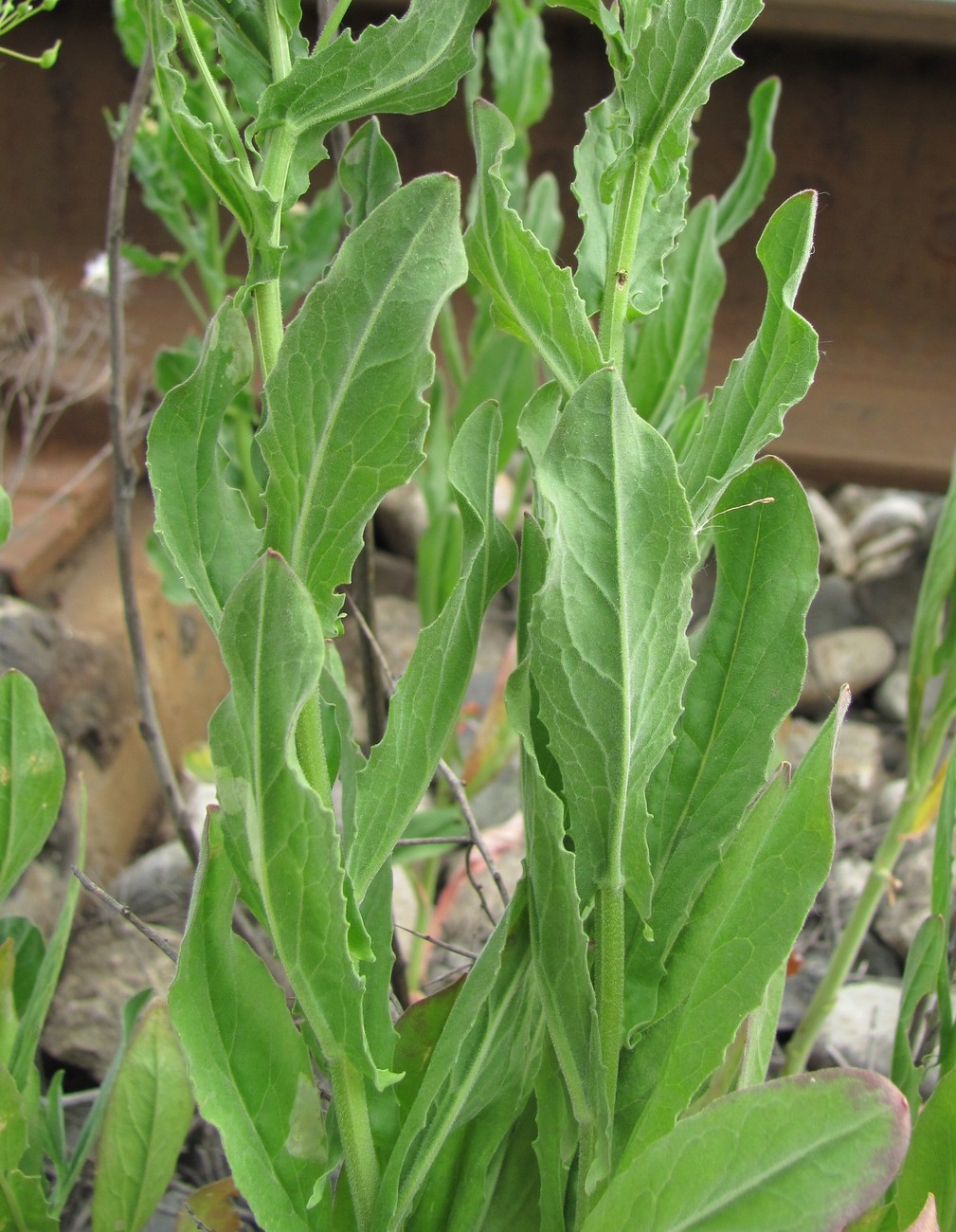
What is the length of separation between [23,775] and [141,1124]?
201 mm

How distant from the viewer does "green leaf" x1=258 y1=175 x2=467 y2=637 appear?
0.43 metres

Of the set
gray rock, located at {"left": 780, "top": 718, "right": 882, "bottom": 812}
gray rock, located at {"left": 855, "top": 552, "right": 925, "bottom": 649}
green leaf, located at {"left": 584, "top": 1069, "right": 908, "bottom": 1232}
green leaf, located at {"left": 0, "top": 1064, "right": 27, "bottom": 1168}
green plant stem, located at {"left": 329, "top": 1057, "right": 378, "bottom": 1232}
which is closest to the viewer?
green leaf, located at {"left": 584, "top": 1069, "right": 908, "bottom": 1232}

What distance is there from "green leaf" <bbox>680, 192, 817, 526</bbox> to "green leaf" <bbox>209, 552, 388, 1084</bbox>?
0.58 ft

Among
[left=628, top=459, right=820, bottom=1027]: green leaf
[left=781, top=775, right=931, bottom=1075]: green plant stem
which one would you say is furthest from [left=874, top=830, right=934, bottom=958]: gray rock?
[left=628, top=459, right=820, bottom=1027]: green leaf

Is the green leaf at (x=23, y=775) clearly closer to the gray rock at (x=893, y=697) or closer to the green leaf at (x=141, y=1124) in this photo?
the green leaf at (x=141, y=1124)

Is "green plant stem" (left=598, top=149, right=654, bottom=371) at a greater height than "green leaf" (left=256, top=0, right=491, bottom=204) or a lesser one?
lesser

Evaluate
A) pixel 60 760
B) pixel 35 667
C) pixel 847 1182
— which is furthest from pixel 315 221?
pixel 847 1182

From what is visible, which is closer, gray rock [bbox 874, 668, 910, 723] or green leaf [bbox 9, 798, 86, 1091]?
green leaf [bbox 9, 798, 86, 1091]

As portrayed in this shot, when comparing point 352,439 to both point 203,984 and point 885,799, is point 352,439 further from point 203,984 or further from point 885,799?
point 885,799

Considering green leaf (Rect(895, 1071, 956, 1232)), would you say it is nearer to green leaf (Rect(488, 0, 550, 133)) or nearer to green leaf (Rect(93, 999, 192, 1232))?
green leaf (Rect(93, 999, 192, 1232))

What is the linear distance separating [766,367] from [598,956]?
259 millimetres

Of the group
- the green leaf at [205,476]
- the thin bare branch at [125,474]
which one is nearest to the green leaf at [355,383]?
the green leaf at [205,476]

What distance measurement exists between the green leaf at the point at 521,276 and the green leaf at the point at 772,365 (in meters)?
0.07

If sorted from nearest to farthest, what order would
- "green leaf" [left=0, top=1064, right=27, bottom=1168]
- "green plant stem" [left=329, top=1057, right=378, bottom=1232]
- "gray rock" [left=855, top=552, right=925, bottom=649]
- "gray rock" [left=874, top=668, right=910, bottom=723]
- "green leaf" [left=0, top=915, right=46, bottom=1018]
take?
1. "green plant stem" [left=329, top=1057, right=378, bottom=1232]
2. "green leaf" [left=0, top=1064, right=27, bottom=1168]
3. "green leaf" [left=0, top=915, right=46, bottom=1018]
4. "gray rock" [left=874, top=668, right=910, bottom=723]
5. "gray rock" [left=855, top=552, right=925, bottom=649]
